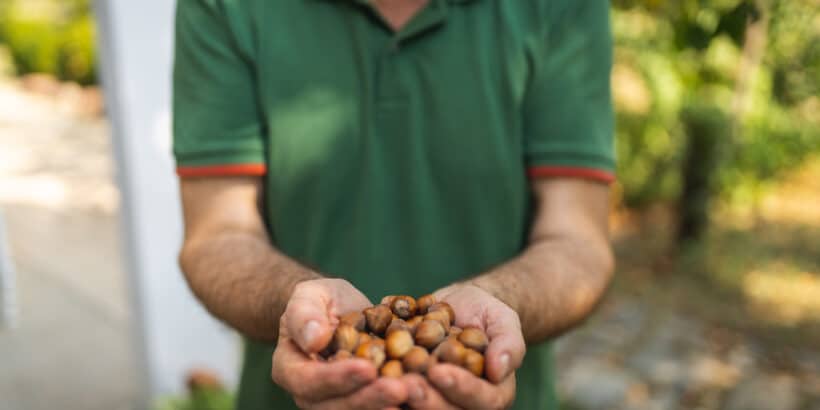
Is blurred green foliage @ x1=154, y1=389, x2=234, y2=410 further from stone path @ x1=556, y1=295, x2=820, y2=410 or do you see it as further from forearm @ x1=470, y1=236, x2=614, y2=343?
forearm @ x1=470, y1=236, x2=614, y2=343

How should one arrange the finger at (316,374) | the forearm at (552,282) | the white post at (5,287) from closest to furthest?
the finger at (316,374) < the forearm at (552,282) < the white post at (5,287)

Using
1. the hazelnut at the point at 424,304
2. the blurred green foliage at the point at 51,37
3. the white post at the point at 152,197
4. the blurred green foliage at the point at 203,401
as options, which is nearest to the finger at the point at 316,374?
the hazelnut at the point at 424,304

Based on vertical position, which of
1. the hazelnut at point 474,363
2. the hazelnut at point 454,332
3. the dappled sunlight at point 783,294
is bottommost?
the dappled sunlight at point 783,294

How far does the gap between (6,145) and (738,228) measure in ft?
26.0

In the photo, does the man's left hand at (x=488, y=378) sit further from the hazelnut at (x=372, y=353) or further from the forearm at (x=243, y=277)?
the forearm at (x=243, y=277)

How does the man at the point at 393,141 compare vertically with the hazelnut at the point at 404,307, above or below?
above

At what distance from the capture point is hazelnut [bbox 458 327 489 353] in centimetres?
111

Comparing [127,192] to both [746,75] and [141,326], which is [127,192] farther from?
[746,75]

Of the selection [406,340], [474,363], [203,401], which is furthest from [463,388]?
[203,401]

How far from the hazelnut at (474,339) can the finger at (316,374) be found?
0.16 m

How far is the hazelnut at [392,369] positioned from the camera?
108cm

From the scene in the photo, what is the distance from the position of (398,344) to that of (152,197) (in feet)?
8.33

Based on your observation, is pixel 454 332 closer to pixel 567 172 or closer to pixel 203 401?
pixel 567 172

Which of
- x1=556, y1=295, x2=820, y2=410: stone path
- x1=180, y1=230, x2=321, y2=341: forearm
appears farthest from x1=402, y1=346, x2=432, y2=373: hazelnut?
x1=556, y1=295, x2=820, y2=410: stone path
